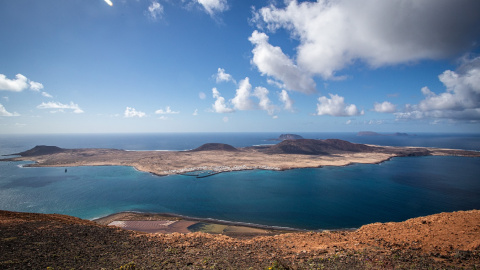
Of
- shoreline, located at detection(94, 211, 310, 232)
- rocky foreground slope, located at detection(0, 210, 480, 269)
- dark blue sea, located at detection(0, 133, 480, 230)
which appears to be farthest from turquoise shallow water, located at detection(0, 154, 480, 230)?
rocky foreground slope, located at detection(0, 210, 480, 269)

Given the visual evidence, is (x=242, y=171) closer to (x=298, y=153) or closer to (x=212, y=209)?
(x=212, y=209)

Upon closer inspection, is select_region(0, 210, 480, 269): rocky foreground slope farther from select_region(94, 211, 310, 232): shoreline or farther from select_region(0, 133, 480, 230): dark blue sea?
select_region(0, 133, 480, 230): dark blue sea

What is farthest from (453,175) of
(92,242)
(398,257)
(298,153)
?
(92,242)

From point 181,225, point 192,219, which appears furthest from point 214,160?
point 181,225

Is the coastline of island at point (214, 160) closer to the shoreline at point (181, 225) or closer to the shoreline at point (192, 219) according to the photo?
the shoreline at point (192, 219)

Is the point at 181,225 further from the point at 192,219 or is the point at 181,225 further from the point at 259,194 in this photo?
the point at 259,194

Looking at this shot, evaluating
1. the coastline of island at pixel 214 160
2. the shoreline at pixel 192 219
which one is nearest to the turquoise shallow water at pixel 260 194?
the shoreline at pixel 192 219
